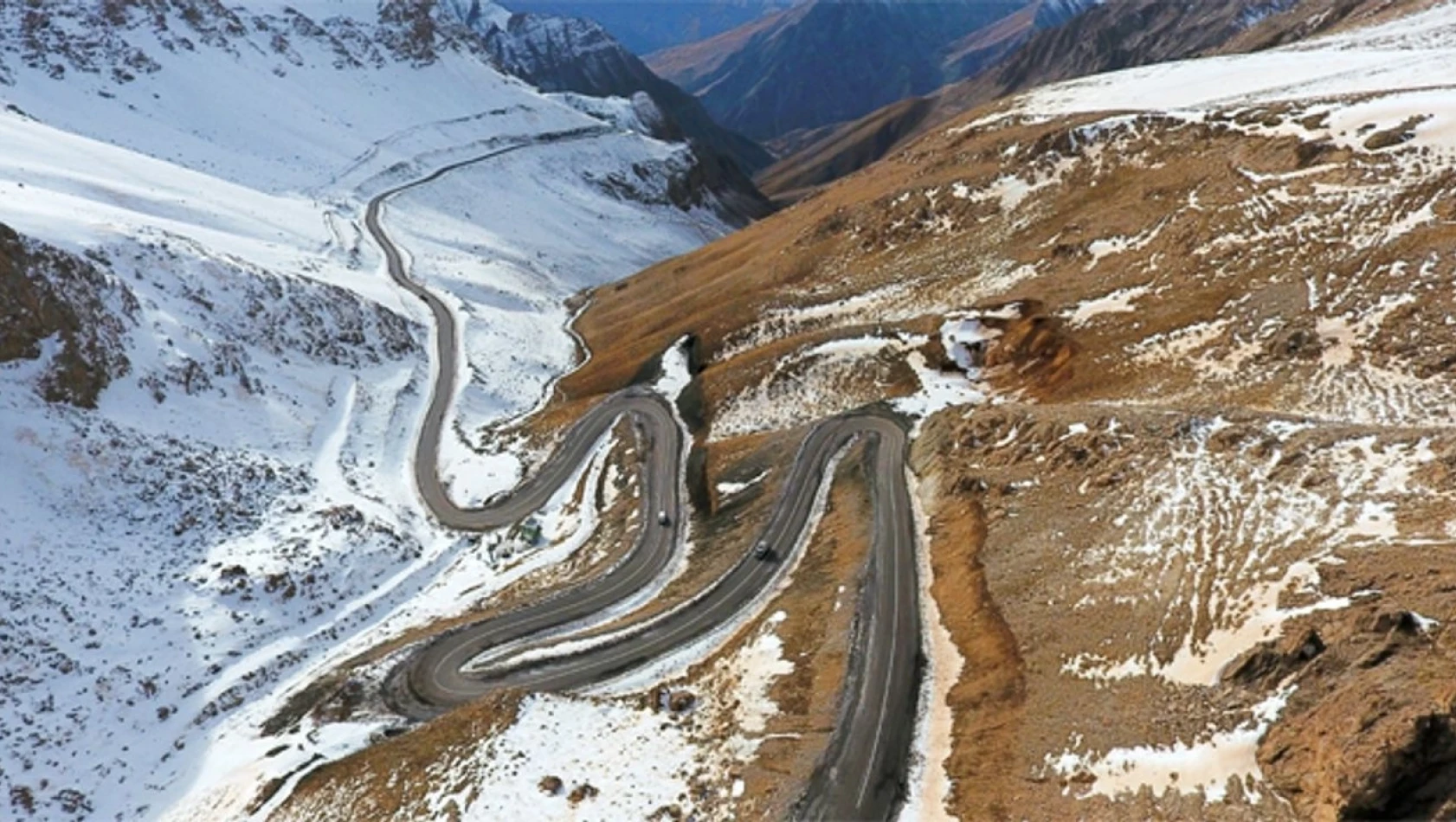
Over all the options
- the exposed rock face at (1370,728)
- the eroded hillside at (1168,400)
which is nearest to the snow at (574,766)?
the eroded hillside at (1168,400)

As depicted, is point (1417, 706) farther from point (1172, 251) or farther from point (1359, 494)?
point (1172, 251)

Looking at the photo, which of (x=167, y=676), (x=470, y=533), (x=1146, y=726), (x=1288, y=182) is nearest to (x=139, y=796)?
(x=167, y=676)

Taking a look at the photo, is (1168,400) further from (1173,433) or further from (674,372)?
(674,372)

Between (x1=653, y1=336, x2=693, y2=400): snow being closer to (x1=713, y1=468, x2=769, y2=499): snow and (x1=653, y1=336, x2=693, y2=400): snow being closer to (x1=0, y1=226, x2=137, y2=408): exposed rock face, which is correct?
(x1=713, y1=468, x2=769, y2=499): snow

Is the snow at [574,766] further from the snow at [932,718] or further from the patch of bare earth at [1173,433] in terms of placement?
the patch of bare earth at [1173,433]

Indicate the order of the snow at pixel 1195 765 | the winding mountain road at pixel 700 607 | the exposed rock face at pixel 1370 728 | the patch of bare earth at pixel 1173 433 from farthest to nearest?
the winding mountain road at pixel 700 607 → the patch of bare earth at pixel 1173 433 → the snow at pixel 1195 765 → the exposed rock face at pixel 1370 728

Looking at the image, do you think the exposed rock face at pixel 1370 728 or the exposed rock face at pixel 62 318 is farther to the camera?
the exposed rock face at pixel 62 318

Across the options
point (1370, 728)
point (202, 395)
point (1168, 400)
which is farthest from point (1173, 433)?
point (202, 395)
